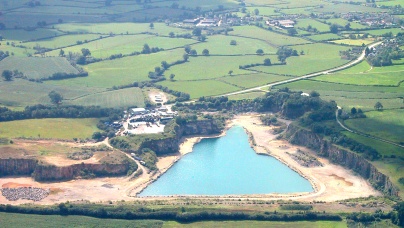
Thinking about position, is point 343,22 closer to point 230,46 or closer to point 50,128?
point 230,46

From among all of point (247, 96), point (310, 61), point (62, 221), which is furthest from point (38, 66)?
point (62, 221)

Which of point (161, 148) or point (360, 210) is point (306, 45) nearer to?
point (161, 148)

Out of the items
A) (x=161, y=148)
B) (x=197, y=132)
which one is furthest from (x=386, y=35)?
(x=161, y=148)

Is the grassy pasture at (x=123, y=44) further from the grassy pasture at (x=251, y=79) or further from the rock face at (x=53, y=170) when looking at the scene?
the rock face at (x=53, y=170)

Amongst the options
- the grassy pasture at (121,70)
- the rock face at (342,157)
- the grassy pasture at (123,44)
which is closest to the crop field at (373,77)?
the rock face at (342,157)

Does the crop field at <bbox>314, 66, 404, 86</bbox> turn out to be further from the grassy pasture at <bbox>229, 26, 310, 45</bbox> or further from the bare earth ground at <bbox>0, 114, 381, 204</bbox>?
the bare earth ground at <bbox>0, 114, 381, 204</bbox>

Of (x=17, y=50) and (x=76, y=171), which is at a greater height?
(x=17, y=50)

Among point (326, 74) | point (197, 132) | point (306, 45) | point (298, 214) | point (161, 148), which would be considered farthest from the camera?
point (306, 45)
